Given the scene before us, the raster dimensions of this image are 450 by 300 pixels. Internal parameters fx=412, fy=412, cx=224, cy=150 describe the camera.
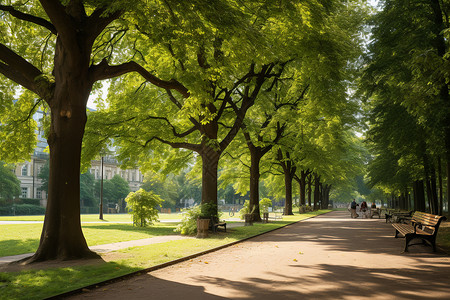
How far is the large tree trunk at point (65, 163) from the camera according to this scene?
1060cm

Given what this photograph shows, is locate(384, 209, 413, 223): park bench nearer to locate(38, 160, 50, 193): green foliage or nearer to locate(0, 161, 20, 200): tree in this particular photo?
locate(0, 161, 20, 200): tree

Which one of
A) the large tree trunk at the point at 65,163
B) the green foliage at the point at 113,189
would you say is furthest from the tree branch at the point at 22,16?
the green foliage at the point at 113,189

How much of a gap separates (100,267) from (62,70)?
5.39 meters

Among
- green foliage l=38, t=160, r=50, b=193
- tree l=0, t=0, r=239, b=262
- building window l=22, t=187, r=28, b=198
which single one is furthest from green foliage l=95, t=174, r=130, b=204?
tree l=0, t=0, r=239, b=262

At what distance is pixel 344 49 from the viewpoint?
18.8 m

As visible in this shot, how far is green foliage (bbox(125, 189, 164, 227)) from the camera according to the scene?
81.2ft

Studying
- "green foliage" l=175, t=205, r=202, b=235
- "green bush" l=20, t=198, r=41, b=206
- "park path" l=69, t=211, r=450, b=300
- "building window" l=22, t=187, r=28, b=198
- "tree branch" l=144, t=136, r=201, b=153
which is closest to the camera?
"park path" l=69, t=211, r=450, b=300

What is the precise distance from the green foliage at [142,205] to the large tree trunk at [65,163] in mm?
13753

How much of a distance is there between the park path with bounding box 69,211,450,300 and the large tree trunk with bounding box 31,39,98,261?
3.03 meters

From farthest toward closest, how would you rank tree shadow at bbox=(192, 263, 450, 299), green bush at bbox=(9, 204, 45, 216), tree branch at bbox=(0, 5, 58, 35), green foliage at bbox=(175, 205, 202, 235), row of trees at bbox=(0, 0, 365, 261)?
1. green bush at bbox=(9, 204, 45, 216)
2. green foliage at bbox=(175, 205, 202, 235)
3. tree branch at bbox=(0, 5, 58, 35)
4. row of trees at bbox=(0, 0, 365, 261)
5. tree shadow at bbox=(192, 263, 450, 299)

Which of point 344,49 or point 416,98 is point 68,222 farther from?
point 344,49

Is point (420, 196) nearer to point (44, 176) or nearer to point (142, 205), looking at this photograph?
point (142, 205)

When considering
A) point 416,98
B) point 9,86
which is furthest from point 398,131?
point 9,86

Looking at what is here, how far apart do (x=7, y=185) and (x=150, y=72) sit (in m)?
45.7
